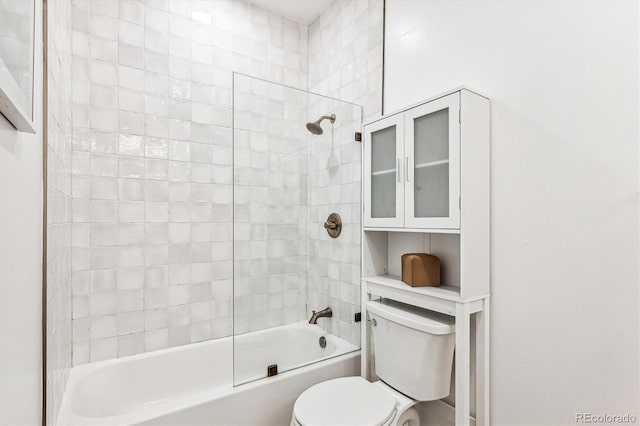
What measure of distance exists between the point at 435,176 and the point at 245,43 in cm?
176

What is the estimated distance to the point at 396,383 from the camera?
1.60 m

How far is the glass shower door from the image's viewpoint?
5.60ft

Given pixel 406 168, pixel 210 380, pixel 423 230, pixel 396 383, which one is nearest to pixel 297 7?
pixel 406 168

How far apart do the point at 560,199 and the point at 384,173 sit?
2.54ft

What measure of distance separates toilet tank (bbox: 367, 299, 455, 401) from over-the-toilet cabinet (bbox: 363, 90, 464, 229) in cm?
44

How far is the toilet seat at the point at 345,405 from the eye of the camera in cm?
136

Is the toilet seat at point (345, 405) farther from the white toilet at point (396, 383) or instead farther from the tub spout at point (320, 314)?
the tub spout at point (320, 314)

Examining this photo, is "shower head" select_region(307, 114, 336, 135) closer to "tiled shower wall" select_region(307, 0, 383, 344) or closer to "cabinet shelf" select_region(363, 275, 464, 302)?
"tiled shower wall" select_region(307, 0, 383, 344)

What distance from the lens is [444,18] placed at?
1669mm

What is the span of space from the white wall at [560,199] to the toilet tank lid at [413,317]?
8.9 inches

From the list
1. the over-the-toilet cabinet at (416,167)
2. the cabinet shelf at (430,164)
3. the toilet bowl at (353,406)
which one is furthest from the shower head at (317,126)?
the toilet bowl at (353,406)

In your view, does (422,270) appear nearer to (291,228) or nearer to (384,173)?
(384,173)

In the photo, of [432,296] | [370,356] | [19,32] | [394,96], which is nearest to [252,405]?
[370,356]

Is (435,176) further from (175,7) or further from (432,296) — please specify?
(175,7)
